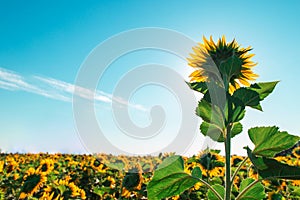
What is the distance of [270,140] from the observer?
1138 millimetres

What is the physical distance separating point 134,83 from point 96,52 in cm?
42

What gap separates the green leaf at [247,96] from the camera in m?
1.12

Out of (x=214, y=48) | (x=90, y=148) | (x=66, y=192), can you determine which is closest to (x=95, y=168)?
(x=66, y=192)

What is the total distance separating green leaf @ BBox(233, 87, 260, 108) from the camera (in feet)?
3.67

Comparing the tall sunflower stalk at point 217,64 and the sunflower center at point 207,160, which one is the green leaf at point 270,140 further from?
the sunflower center at point 207,160

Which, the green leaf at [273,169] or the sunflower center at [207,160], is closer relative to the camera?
the green leaf at [273,169]

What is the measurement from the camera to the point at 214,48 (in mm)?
1458

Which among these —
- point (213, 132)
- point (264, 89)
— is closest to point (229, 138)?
point (213, 132)

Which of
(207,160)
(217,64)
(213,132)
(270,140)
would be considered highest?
(207,160)

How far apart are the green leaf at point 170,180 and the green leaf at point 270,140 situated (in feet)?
0.75

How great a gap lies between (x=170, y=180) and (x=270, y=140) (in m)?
0.37

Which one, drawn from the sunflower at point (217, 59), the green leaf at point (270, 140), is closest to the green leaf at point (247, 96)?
the green leaf at point (270, 140)

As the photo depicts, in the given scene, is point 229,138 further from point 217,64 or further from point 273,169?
point 217,64

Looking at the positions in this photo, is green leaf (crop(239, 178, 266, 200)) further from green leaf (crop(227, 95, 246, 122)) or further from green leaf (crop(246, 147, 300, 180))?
green leaf (crop(227, 95, 246, 122))
